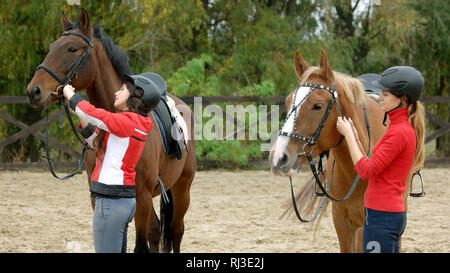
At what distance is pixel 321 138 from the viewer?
2.77m

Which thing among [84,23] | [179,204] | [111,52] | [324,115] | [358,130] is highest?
[84,23]

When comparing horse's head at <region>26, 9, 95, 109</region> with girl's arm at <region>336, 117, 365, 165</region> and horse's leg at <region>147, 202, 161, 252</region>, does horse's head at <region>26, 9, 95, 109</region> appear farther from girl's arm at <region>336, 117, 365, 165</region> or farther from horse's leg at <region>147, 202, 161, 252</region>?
girl's arm at <region>336, 117, 365, 165</region>

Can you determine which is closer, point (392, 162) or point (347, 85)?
point (392, 162)

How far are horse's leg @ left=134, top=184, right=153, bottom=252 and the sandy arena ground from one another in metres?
1.61

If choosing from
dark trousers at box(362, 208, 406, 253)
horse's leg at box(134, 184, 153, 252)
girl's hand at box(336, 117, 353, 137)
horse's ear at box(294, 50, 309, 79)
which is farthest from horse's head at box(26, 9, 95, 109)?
dark trousers at box(362, 208, 406, 253)

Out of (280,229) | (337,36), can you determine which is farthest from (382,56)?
(280,229)

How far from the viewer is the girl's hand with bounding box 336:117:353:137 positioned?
8.64 feet

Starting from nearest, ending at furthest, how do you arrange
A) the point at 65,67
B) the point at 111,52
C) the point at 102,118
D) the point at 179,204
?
the point at 102,118, the point at 65,67, the point at 111,52, the point at 179,204

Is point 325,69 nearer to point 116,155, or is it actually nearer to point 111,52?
point 116,155

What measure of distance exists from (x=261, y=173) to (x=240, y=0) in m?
4.97

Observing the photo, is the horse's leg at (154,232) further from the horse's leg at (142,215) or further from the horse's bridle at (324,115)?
the horse's bridle at (324,115)

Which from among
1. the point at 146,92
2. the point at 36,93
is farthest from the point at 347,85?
the point at 36,93

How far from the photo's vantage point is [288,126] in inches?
105

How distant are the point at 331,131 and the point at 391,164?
0.45 meters
